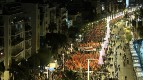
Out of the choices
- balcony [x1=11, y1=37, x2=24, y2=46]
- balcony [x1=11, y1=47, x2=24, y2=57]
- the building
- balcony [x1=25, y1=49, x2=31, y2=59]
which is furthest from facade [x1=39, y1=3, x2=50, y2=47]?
balcony [x1=11, y1=37, x2=24, y2=46]

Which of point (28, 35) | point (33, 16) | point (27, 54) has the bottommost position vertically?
point (27, 54)

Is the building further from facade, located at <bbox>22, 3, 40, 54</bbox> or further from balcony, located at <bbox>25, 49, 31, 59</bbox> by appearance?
facade, located at <bbox>22, 3, 40, 54</bbox>

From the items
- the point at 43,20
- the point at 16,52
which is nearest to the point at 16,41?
the point at 16,52

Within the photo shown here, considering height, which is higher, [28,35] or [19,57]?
[28,35]

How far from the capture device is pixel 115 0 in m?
174

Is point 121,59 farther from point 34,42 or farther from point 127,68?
point 34,42

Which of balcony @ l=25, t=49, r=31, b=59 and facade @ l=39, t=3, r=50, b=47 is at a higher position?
facade @ l=39, t=3, r=50, b=47

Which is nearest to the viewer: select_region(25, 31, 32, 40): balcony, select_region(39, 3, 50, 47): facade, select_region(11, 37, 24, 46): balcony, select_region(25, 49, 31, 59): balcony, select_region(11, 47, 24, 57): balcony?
select_region(11, 37, 24, 46): balcony

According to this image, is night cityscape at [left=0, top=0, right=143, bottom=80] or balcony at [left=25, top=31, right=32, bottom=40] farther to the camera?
balcony at [left=25, top=31, right=32, bottom=40]

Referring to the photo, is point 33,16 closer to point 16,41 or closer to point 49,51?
point 49,51

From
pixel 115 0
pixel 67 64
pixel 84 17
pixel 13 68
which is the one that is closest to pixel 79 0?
pixel 84 17

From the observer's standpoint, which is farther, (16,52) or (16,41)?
(16,52)

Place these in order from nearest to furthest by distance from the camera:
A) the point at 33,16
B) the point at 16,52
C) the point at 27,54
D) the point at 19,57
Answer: the point at 16,52 < the point at 19,57 < the point at 27,54 < the point at 33,16

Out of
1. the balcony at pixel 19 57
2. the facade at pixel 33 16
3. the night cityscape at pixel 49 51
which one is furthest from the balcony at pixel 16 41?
the facade at pixel 33 16
